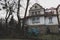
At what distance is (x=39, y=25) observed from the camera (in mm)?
35688

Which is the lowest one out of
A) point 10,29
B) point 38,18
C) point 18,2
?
point 10,29

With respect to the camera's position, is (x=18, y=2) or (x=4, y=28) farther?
(x=4, y=28)

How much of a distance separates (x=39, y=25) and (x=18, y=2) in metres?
10.7

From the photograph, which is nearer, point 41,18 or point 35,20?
point 41,18

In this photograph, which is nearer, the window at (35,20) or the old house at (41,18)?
the old house at (41,18)

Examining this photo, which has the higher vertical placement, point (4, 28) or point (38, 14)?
point (38, 14)

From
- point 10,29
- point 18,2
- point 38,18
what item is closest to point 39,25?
point 38,18

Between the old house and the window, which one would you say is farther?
the window

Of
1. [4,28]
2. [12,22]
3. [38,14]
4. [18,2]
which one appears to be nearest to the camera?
[18,2]

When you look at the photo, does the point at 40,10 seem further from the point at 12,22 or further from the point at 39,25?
the point at 12,22

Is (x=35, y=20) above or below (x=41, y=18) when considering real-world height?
below

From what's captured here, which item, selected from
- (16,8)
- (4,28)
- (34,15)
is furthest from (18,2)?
(34,15)

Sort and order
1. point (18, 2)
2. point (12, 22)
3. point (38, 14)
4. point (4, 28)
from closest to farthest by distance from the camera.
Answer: point (18, 2) → point (4, 28) → point (12, 22) → point (38, 14)

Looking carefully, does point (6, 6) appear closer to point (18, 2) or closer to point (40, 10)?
point (18, 2)
